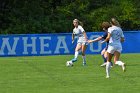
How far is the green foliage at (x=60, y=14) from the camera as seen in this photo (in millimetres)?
46406

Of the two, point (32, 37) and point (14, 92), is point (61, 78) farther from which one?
point (32, 37)

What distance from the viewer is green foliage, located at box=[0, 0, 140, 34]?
4641 cm

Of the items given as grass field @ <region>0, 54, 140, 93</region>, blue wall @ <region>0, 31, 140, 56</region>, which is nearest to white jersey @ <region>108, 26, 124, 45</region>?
grass field @ <region>0, 54, 140, 93</region>

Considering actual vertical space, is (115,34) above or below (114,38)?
above

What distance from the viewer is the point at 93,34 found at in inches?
1314

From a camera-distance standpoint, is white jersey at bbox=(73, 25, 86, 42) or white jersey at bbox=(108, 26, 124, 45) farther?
white jersey at bbox=(73, 25, 86, 42)

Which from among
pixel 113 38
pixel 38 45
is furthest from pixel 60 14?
pixel 113 38

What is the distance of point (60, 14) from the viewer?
49438 millimetres

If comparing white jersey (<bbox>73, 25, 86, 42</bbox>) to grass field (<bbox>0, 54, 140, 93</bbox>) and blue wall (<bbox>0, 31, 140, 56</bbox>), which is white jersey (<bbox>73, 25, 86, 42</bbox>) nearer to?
grass field (<bbox>0, 54, 140, 93</bbox>)

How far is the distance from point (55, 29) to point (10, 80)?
101ft

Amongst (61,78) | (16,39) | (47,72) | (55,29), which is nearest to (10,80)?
(61,78)

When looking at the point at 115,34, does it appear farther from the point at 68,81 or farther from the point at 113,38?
the point at 68,81

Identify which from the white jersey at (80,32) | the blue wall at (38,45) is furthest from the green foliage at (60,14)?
the white jersey at (80,32)

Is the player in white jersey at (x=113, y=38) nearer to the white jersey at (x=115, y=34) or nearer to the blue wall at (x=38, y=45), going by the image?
the white jersey at (x=115, y=34)
